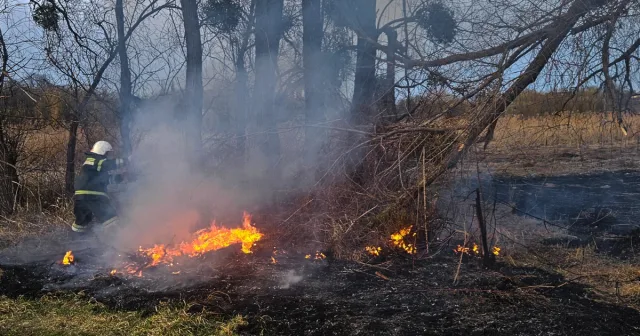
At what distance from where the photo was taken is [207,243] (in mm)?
6281

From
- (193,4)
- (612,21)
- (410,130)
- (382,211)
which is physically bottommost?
(382,211)

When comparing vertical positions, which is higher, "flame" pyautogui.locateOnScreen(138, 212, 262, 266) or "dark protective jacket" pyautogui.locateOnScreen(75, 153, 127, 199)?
"dark protective jacket" pyautogui.locateOnScreen(75, 153, 127, 199)

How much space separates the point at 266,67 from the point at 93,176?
413cm

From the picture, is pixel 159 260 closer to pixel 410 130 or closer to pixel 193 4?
pixel 410 130

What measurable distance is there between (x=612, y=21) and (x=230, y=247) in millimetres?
5772

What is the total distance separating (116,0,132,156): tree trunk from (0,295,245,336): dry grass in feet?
16.3

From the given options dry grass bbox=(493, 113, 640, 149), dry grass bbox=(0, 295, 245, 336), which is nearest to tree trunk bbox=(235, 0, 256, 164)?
dry grass bbox=(0, 295, 245, 336)

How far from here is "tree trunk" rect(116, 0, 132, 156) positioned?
361 inches

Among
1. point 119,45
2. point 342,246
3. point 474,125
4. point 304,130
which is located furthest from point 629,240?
point 119,45

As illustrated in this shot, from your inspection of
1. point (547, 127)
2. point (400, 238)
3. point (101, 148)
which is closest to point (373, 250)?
point (400, 238)

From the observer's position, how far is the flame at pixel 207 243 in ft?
19.7

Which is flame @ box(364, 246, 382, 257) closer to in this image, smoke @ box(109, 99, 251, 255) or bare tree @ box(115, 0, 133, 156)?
smoke @ box(109, 99, 251, 255)

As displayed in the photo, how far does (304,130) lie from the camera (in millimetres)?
7422

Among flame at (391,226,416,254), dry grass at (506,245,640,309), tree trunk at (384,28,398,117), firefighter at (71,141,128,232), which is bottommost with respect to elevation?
dry grass at (506,245,640,309)
